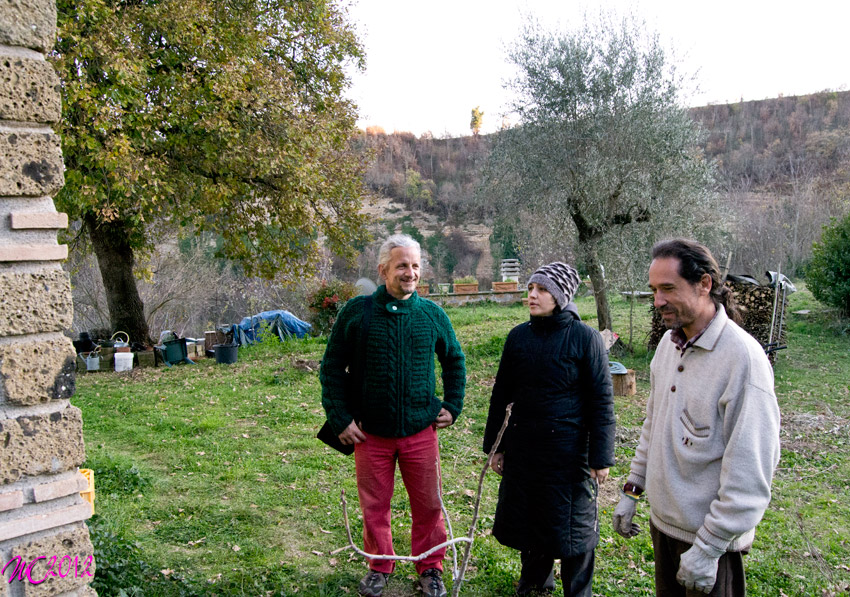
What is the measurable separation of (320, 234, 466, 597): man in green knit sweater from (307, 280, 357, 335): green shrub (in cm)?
1192

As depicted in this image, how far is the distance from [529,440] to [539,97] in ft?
33.6

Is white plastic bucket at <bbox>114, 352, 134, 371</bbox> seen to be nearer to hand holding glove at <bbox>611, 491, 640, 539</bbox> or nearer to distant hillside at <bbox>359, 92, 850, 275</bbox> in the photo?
hand holding glove at <bbox>611, 491, 640, 539</bbox>

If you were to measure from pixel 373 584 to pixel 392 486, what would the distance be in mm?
553

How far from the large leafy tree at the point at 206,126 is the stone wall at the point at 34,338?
778cm

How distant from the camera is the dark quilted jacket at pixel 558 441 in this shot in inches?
119

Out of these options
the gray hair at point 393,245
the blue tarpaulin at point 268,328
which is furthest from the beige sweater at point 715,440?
the blue tarpaulin at point 268,328

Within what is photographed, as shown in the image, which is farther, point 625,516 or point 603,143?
point 603,143

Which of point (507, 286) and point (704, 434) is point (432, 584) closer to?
point (704, 434)

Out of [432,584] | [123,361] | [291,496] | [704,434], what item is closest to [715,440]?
[704,434]

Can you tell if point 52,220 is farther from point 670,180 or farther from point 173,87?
point 670,180

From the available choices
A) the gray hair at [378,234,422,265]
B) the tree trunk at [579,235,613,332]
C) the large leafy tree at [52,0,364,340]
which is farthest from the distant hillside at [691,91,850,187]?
the gray hair at [378,234,422,265]

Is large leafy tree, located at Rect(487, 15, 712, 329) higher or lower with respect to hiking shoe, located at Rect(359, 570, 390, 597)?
higher

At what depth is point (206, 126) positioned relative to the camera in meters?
10.2

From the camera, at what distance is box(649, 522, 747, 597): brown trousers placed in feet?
6.74
